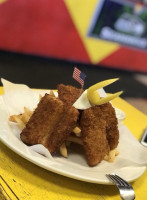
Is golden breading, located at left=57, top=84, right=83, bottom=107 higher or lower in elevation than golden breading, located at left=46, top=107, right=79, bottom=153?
higher

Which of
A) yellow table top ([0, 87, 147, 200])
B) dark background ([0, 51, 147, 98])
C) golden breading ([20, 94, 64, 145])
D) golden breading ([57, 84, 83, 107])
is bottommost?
dark background ([0, 51, 147, 98])

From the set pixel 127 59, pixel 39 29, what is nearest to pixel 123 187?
pixel 39 29

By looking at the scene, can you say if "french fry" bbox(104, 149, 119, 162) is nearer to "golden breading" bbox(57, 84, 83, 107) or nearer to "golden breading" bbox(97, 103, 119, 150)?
"golden breading" bbox(97, 103, 119, 150)

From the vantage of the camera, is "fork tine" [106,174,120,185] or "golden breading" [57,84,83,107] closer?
"fork tine" [106,174,120,185]

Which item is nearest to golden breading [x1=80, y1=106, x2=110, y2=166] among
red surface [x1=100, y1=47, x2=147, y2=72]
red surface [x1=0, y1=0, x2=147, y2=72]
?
red surface [x1=0, y1=0, x2=147, y2=72]

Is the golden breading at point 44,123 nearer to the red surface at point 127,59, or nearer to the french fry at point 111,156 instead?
the french fry at point 111,156

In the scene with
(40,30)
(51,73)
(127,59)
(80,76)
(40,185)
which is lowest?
(51,73)

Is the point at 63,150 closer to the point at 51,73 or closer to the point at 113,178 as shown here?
the point at 113,178
